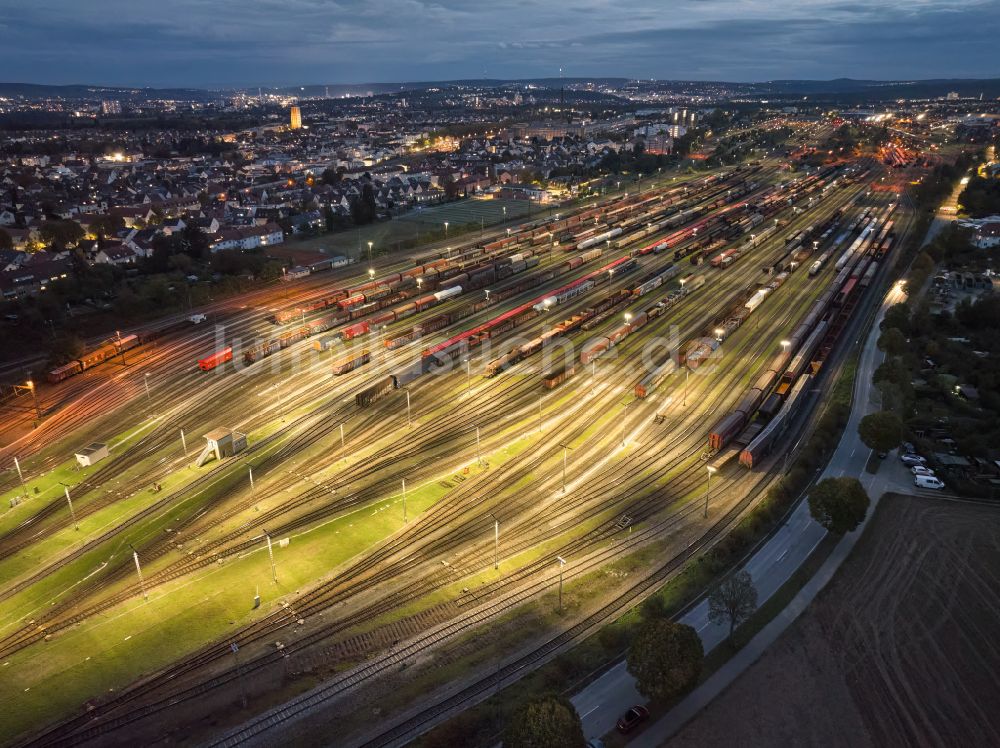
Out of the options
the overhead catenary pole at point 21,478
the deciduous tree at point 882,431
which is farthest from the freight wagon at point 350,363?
the deciduous tree at point 882,431

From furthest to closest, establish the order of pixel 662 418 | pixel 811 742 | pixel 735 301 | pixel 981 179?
pixel 981 179, pixel 735 301, pixel 662 418, pixel 811 742

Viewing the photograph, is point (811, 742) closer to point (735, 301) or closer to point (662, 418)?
point (662, 418)

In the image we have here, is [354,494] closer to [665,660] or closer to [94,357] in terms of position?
[665,660]

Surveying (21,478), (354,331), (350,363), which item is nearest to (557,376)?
(350,363)

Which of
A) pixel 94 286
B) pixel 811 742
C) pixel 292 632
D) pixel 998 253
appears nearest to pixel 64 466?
pixel 292 632

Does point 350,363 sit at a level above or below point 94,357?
below

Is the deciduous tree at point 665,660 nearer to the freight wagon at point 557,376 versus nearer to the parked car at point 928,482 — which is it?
the parked car at point 928,482
